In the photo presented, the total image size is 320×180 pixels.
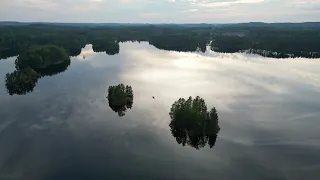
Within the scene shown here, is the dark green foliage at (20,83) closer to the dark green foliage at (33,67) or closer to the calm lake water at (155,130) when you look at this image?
the dark green foliage at (33,67)

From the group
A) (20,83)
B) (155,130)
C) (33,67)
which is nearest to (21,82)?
(20,83)

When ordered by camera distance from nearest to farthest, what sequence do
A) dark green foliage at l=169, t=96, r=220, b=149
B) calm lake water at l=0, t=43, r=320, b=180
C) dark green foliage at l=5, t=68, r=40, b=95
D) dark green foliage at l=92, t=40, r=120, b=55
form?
calm lake water at l=0, t=43, r=320, b=180 → dark green foliage at l=169, t=96, r=220, b=149 → dark green foliage at l=5, t=68, r=40, b=95 → dark green foliage at l=92, t=40, r=120, b=55

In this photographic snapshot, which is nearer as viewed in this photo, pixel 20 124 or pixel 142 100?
pixel 20 124

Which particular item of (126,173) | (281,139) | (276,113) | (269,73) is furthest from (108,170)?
(269,73)

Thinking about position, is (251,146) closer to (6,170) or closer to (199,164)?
(199,164)

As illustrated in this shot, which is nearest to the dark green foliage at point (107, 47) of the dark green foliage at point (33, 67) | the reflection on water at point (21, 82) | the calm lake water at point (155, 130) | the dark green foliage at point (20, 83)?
the dark green foliage at point (33, 67)

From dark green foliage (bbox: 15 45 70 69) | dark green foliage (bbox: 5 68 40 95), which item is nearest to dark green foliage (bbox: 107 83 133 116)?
dark green foliage (bbox: 5 68 40 95)

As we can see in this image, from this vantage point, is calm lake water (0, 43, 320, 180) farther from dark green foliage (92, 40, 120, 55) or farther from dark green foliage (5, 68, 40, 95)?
dark green foliage (92, 40, 120, 55)
